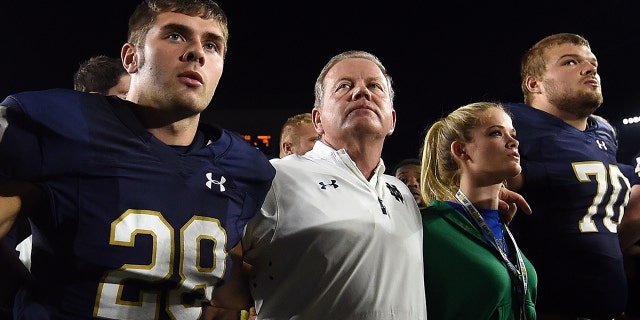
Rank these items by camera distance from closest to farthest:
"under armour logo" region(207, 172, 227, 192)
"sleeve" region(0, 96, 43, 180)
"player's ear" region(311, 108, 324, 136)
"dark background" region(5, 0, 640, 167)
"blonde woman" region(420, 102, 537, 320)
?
1. "sleeve" region(0, 96, 43, 180)
2. "under armour logo" region(207, 172, 227, 192)
3. "blonde woman" region(420, 102, 537, 320)
4. "player's ear" region(311, 108, 324, 136)
5. "dark background" region(5, 0, 640, 167)

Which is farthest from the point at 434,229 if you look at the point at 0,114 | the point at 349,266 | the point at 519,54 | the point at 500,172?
the point at 519,54

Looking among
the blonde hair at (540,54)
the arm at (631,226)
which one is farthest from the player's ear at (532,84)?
the arm at (631,226)

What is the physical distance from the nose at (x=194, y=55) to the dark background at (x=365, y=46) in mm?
4927

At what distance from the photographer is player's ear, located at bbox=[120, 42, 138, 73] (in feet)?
4.66

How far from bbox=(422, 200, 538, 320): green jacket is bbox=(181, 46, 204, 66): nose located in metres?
0.90

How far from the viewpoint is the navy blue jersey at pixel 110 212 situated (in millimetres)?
1125

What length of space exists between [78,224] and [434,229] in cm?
109

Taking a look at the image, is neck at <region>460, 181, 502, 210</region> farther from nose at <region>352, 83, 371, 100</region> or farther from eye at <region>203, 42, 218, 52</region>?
eye at <region>203, 42, 218, 52</region>

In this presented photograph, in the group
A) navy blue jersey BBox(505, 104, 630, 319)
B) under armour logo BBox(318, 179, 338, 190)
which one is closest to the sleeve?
under armour logo BBox(318, 179, 338, 190)

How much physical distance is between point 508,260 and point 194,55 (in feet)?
3.80

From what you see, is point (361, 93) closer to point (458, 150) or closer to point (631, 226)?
point (458, 150)

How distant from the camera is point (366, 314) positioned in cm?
145

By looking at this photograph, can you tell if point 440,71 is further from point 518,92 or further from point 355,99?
point 355,99

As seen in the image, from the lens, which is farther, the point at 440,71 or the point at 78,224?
the point at 440,71
